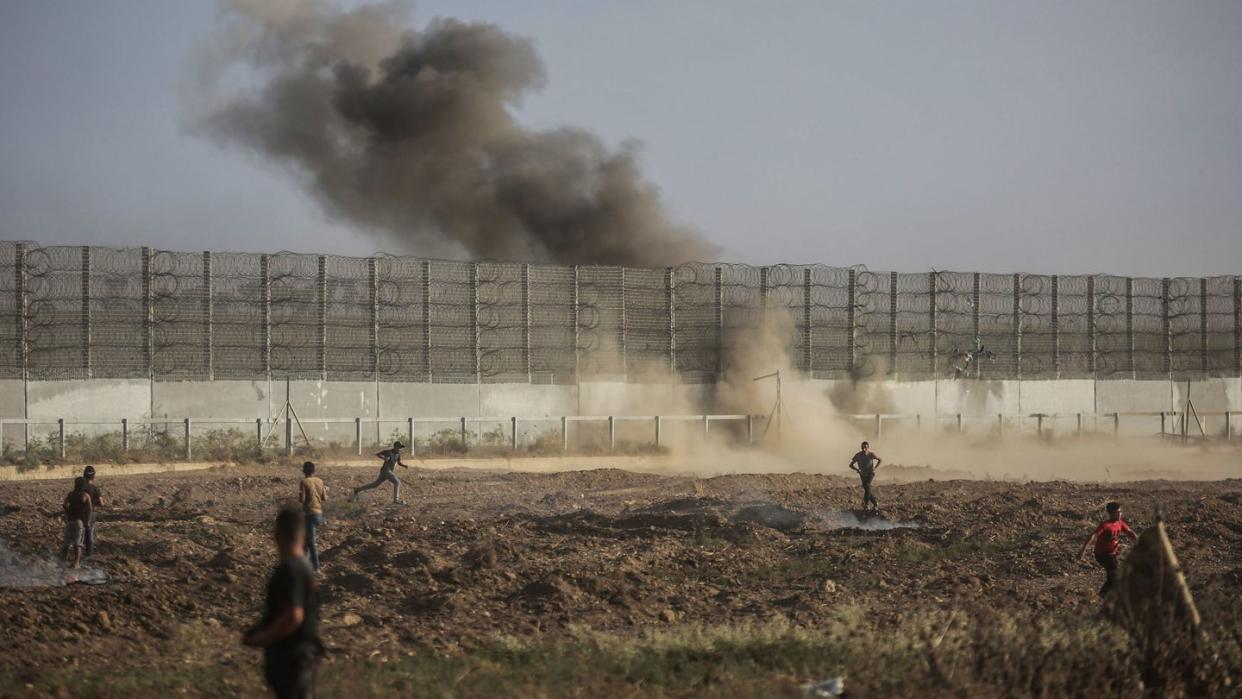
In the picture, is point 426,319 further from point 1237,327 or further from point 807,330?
point 1237,327

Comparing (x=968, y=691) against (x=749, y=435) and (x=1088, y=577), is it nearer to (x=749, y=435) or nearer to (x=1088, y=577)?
(x=1088, y=577)

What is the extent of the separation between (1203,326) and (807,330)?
624 inches

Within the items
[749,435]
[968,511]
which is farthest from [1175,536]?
[749,435]

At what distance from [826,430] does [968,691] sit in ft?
112

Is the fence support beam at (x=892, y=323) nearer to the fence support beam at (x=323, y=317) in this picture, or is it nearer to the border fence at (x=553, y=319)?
the border fence at (x=553, y=319)

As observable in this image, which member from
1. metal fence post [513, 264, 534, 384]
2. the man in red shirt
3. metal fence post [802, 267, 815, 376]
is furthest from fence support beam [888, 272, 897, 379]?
the man in red shirt

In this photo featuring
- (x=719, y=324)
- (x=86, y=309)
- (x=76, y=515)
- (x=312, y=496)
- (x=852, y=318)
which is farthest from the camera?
(x=852, y=318)

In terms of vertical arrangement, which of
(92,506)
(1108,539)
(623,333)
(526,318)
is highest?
(526,318)

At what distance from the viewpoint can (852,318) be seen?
4553 centimetres

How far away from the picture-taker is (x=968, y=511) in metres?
Answer: 24.1

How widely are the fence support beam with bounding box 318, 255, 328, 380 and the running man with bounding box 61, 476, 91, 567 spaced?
747 inches

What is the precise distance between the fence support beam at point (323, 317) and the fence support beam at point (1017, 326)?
22519 millimetres

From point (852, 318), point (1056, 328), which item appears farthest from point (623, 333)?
point (1056, 328)

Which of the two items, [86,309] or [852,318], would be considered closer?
[86,309]
